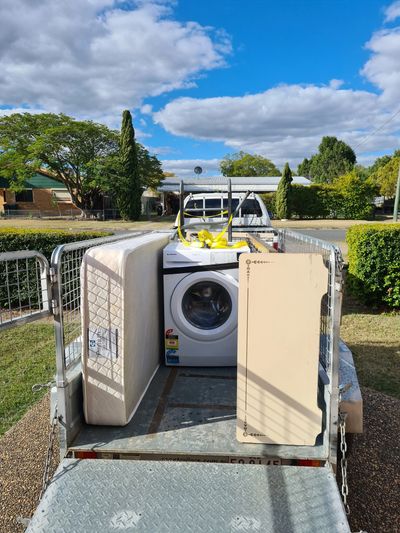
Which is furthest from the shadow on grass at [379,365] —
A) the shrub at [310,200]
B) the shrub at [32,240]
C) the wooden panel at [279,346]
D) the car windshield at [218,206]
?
the shrub at [310,200]

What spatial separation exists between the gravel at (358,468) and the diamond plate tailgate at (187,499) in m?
0.73

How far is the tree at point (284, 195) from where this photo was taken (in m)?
27.9

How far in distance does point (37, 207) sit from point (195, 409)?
36703 mm

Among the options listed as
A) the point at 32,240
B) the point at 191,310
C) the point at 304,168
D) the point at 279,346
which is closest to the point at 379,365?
the point at 191,310

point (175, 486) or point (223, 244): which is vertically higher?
point (223, 244)

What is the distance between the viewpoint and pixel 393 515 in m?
2.68

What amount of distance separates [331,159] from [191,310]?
70097 mm

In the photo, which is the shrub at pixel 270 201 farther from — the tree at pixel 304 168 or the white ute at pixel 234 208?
the tree at pixel 304 168

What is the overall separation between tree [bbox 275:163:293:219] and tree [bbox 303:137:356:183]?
3886 centimetres

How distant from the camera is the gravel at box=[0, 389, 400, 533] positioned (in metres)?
2.67

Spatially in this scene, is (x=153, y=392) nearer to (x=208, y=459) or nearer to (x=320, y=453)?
(x=208, y=459)

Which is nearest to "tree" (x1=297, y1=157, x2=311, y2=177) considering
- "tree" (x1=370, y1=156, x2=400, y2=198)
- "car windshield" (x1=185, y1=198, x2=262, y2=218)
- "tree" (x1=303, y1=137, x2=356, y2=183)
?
"tree" (x1=303, y1=137, x2=356, y2=183)

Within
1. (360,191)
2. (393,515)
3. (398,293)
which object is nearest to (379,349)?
(398,293)

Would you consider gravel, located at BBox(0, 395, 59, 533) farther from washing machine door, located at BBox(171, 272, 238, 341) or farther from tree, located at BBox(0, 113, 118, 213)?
tree, located at BBox(0, 113, 118, 213)
